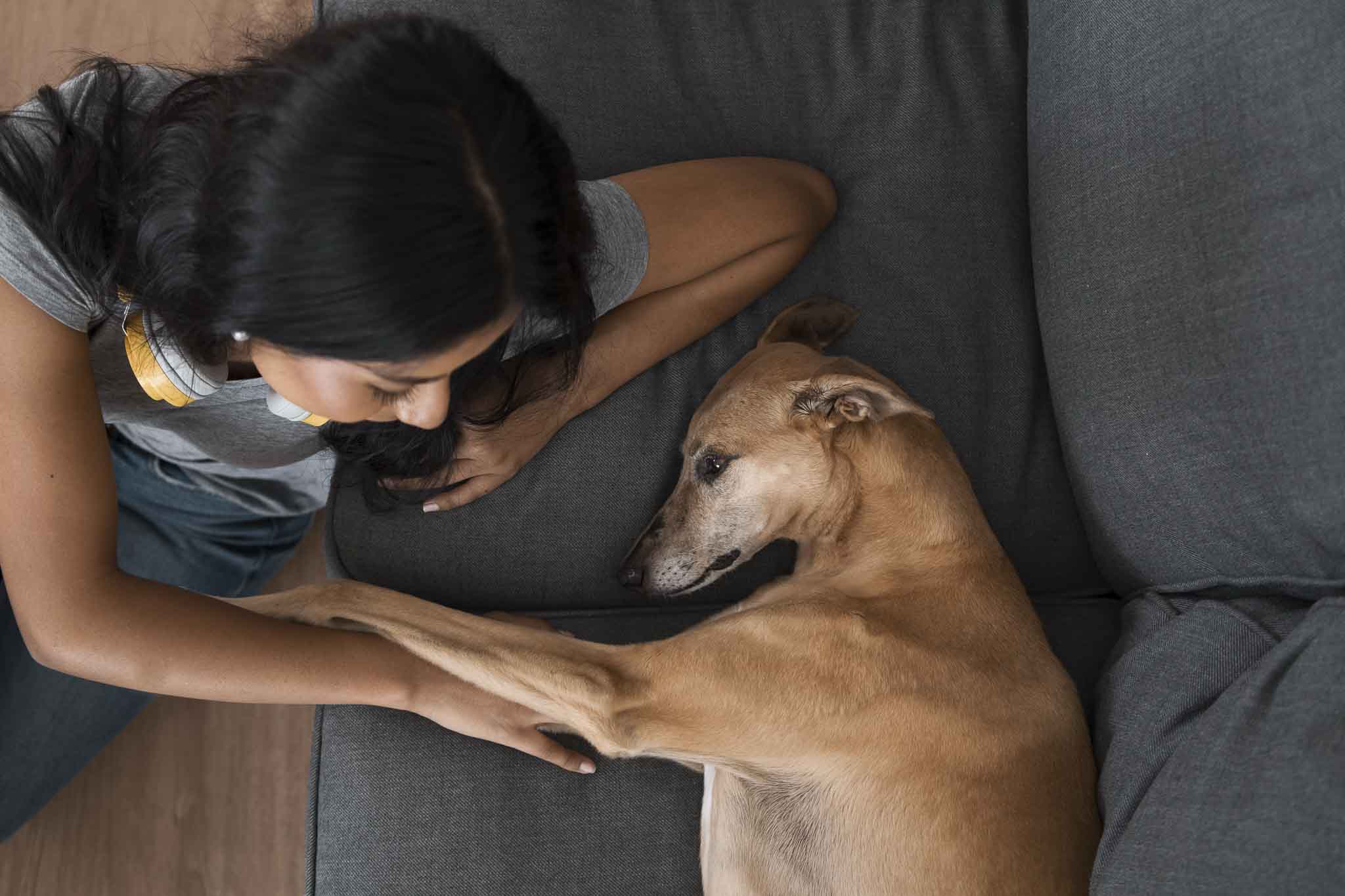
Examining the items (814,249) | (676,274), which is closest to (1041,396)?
(814,249)

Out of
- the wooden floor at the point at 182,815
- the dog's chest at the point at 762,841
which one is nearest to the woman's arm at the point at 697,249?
the dog's chest at the point at 762,841

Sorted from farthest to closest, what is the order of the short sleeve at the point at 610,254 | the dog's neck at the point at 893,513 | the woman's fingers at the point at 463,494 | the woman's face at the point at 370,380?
1. the woman's fingers at the point at 463,494
2. the dog's neck at the point at 893,513
3. the short sleeve at the point at 610,254
4. the woman's face at the point at 370,380

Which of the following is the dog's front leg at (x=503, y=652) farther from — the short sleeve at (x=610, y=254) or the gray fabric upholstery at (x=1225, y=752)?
the gray fabric upholstery at (x=1225, y=752)

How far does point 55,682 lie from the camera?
1.98m

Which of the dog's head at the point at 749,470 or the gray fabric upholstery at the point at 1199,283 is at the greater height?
the gray fabric upholstery at the point at 1199,283

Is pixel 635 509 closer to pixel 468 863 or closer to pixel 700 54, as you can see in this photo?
pixel 468 863

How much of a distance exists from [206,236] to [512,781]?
1.16m

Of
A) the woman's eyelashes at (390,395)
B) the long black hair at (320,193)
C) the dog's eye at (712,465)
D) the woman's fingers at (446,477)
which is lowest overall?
the woman's fingers at (446,477)

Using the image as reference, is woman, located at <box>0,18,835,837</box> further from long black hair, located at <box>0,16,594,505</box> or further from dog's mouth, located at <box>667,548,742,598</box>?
dog's mouth, located at <box>667,548,742,598</box>

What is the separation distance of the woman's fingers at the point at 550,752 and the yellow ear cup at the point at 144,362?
2.85 ft

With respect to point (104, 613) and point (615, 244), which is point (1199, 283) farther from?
point (104, 613)

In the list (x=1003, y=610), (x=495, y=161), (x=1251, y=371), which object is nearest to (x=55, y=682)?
(x=495, y=161)

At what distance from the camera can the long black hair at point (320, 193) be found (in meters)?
1.03

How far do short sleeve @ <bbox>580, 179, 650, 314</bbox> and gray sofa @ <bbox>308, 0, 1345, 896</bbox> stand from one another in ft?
1.06
